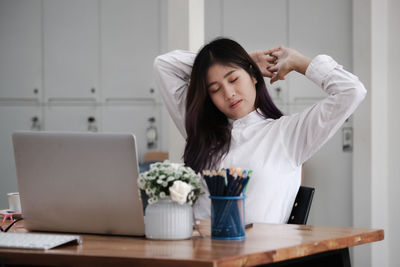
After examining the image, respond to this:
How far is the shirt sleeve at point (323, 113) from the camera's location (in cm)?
220

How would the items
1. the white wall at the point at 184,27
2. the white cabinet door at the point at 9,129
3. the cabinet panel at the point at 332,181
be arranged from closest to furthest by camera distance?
the white wall at the point at 184,27
the cabinet panel at the point at 332,181
the white cabinet door at the point at 9,129

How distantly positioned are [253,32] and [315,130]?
2994 millimetres

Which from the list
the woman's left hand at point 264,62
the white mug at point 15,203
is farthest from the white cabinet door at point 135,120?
the white mug at point 15,203

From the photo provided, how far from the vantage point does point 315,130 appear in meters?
2.25

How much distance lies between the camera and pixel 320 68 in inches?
90.0

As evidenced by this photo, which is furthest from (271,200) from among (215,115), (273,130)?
(215,115)

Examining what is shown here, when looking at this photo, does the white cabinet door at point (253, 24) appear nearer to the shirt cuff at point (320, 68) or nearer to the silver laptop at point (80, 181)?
the shirt cuff at point (320, 68)

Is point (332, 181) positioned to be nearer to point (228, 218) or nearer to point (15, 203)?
point (15, 203)

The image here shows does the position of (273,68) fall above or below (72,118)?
above

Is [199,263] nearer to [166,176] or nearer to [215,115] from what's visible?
[166,176]

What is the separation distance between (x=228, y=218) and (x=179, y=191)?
0.47 ft

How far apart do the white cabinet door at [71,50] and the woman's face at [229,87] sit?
3.22m

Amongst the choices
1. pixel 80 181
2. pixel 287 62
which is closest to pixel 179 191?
pixel 80 181

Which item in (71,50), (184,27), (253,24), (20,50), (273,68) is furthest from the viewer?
(20,50)
